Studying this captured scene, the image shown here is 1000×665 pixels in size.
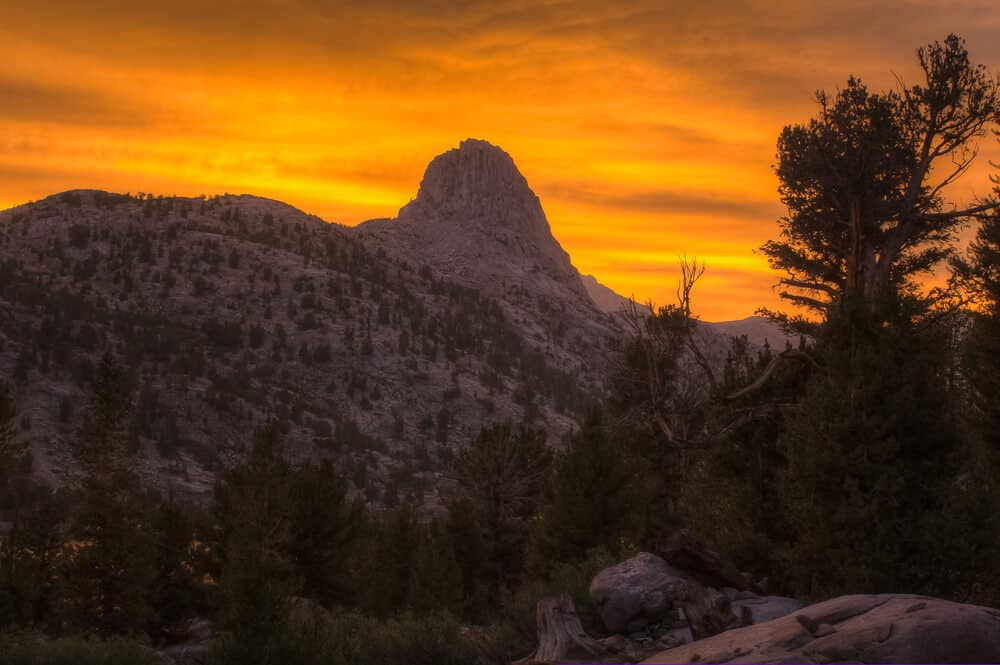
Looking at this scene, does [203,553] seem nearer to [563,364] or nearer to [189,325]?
[189,325]

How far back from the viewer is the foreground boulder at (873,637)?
10.8 m

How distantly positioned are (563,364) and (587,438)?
127 meters

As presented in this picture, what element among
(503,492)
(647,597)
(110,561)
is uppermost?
(647,597)

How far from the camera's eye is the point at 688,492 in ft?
90.7

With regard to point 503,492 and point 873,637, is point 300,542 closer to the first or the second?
point 503,492

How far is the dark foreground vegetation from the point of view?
18.6m

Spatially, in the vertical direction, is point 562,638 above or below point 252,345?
below

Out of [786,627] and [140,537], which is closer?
[786,627]

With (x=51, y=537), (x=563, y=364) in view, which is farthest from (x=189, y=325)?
(x=51, y=537)

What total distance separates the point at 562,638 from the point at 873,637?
586cm

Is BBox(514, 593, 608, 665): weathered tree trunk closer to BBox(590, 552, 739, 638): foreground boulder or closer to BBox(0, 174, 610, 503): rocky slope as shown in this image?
BBox(590, 552, 739, 638): foreground boulder

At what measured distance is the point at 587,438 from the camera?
32.8 m

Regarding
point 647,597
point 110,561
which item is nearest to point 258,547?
point 647,597

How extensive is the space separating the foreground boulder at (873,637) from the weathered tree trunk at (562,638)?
3.03 metres
